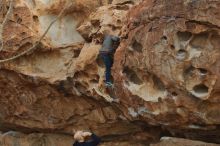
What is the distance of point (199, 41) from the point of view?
8.52m

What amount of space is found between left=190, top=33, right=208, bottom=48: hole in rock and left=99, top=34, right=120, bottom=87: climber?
5.87ft

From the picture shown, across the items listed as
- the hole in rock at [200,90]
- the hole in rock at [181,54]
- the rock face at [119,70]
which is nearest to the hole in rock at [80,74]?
the rock face at [119,70]

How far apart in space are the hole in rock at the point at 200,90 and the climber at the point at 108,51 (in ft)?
6.18

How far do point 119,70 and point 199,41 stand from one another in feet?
5.57

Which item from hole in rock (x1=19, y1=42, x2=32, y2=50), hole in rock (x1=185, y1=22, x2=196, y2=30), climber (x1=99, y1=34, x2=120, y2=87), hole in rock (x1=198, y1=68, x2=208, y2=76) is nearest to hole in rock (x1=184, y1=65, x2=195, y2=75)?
hole in rock (x1=198, y1=68, x2=208, y2=76)

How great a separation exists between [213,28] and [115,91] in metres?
2.42

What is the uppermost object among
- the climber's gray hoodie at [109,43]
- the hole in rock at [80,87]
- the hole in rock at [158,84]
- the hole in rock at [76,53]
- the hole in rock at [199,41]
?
the hole in rock at [199,41]

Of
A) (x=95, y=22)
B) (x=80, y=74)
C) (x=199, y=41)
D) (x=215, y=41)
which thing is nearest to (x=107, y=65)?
(x=80, y=74)

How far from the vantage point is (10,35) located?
1131 cm

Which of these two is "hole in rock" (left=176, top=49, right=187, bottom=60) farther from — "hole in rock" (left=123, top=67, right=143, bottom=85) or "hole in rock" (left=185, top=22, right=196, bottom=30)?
"hole in rock" (left=123, top=67, right=143, bottom=85)

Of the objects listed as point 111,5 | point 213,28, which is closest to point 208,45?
point 213,28

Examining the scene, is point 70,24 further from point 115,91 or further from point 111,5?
point 115,91

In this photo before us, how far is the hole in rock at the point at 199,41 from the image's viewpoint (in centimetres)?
848

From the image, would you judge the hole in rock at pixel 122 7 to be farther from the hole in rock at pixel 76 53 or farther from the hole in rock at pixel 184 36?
the hole in rock at pixel 184 36
